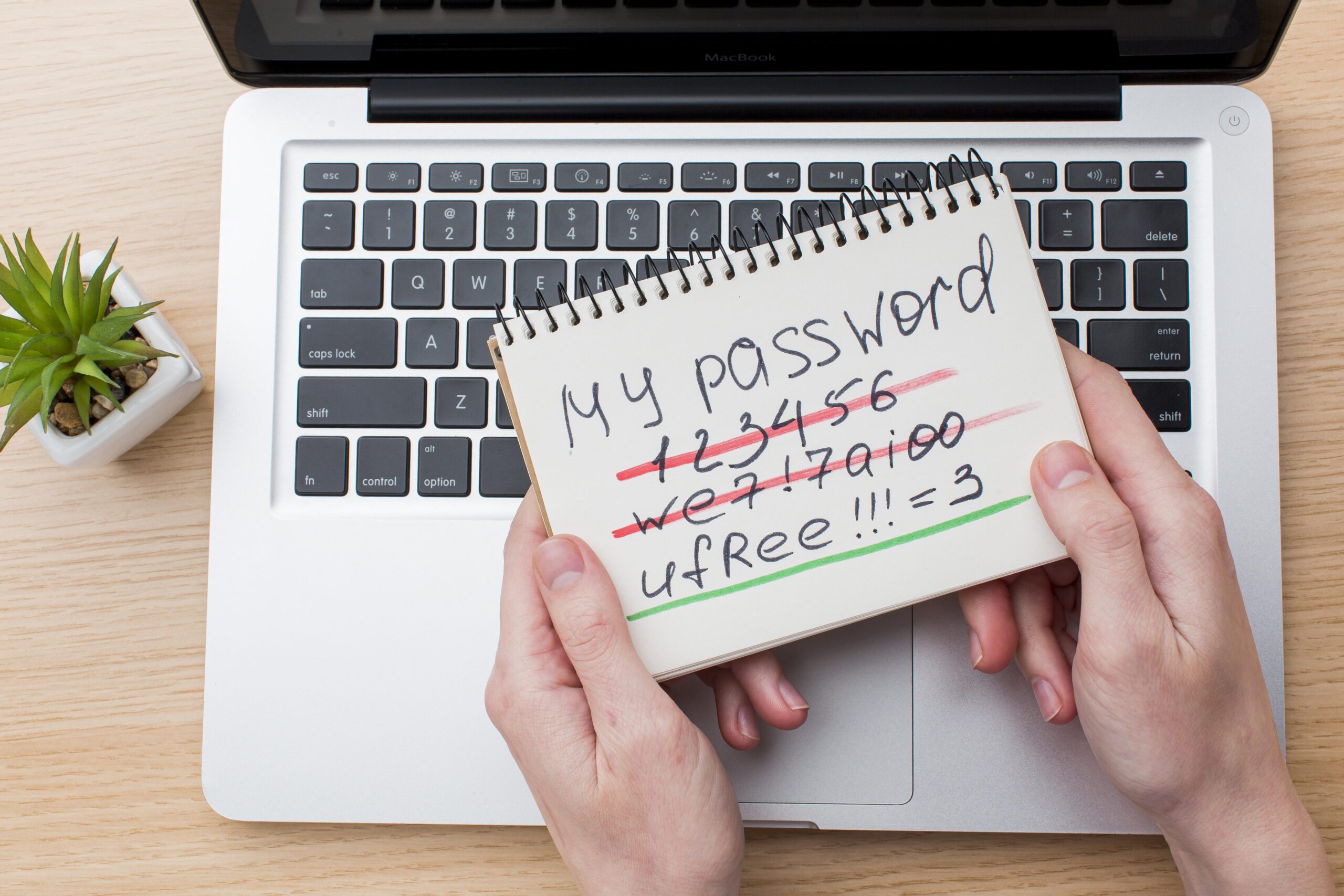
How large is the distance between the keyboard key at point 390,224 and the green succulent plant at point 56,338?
0.39 ft

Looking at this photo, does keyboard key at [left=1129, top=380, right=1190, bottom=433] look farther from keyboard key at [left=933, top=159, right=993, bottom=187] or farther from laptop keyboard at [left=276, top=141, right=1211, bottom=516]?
keyboard key at [left=933, top=159, right=993, bottom=187]

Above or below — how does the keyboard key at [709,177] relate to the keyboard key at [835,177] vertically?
above

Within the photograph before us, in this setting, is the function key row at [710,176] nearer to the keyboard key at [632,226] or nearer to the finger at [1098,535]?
the keyboard key at [632,226]

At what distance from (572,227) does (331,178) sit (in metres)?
0.15

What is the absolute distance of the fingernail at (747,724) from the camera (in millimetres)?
452

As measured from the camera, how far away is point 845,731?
0.47 metres

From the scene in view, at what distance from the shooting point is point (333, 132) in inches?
19.6

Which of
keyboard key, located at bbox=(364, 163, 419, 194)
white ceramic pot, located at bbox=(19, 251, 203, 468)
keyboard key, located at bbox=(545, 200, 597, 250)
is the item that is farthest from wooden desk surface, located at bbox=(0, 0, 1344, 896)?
keyboard key, located at bbox=(545, 200, 597, 250)

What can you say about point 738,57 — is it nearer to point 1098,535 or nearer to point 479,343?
point 479,343

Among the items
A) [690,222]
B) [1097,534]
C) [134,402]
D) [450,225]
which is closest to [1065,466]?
[1097,534]

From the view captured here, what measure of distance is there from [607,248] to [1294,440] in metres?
0.43

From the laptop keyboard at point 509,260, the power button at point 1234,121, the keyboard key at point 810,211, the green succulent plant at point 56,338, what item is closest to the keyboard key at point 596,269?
the laptop keyboard at point 509,260

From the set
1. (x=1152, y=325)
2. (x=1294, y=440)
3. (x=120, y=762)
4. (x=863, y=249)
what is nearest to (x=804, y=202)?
(x=863, y=249)

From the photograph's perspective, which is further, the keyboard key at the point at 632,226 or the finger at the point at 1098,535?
the keyboard key at the point at 632,226
